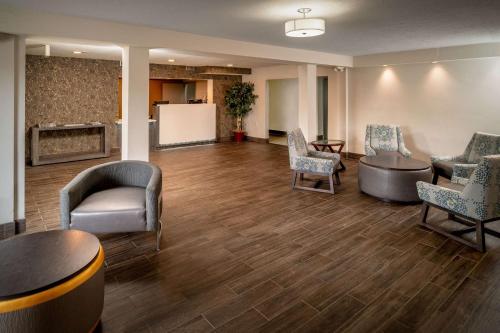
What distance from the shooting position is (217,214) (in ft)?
14.6

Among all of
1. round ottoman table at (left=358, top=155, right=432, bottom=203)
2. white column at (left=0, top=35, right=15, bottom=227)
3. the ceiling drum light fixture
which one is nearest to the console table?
white column at (left=0, top=35, right=15, bottom=227)

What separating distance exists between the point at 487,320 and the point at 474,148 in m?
4.07

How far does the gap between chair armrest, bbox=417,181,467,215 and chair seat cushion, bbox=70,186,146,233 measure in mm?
3092

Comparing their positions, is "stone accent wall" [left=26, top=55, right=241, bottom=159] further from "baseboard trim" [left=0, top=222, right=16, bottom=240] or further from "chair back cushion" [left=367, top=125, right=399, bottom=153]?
"chair back cushion" [left=367, top=125, right=399, bottom=153]

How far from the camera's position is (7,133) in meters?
3.71

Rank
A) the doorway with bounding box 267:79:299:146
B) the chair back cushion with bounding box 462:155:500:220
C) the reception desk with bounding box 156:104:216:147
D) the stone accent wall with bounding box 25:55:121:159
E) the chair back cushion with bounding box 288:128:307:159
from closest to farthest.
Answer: the chair back cushion with bounding box 462:155:500:220, the chair back cushion with bounding box 288:128:307:159, the stone accent wall with bounding box 25:55:121:159, the reception desk with bounding box 156:104:216:147, the doorway with bounding box 267:79:299:146

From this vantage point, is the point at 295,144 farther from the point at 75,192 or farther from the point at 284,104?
the point at 284,104

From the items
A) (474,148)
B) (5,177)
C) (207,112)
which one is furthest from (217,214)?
(207,112)

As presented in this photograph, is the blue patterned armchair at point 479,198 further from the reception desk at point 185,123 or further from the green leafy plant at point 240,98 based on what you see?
the green leafy plant at point 240,98

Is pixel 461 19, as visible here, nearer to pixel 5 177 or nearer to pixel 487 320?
pixel 487 320

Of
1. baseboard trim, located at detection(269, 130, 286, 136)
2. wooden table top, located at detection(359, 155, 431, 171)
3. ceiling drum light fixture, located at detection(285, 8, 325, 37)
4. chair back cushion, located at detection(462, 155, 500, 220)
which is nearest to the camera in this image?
chair back cushion, located at detection(462, 155, 500, 220)

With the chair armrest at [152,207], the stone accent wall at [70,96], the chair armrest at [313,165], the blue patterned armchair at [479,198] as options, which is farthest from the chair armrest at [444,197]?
the stone accent wall at [70,96]

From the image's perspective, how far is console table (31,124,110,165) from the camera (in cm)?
744

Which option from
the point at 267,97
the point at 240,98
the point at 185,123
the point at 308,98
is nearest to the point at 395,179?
the point at 308,98
